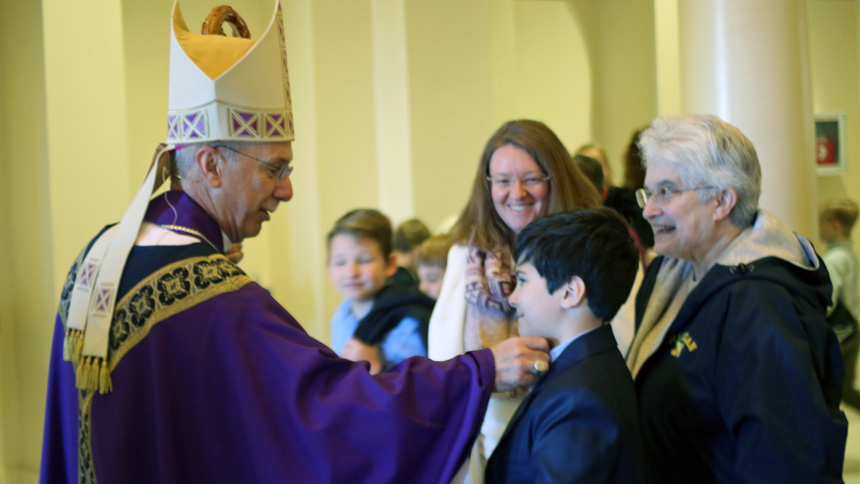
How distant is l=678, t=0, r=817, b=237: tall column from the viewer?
3.41 meters

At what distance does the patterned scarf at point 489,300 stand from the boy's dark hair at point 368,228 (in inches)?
41.4

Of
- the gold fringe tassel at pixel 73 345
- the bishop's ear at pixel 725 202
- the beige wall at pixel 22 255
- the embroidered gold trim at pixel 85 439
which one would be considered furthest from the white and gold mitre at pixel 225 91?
the beige wall at pixel 22 255

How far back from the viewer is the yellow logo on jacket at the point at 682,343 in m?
2.01

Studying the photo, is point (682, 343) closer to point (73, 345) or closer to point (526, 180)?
point (526, 180)

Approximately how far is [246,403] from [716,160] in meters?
1.36

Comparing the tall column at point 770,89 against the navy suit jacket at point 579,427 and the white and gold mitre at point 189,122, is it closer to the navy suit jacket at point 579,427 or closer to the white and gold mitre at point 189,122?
the navy suit jacket at point 579,427

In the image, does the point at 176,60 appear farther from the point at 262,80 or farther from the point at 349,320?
the point at 349,320

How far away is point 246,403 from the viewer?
183cm

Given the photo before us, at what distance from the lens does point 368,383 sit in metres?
1.85

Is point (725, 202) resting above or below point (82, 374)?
above

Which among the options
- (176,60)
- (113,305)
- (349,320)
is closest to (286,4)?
(349,320)

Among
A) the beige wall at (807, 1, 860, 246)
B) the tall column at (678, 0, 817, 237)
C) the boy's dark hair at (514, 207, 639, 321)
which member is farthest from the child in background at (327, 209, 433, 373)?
the beige wall at (807, 1, 860, 246)

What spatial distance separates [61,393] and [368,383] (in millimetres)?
914

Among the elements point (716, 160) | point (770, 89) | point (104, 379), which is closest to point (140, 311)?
point (104, 379)
